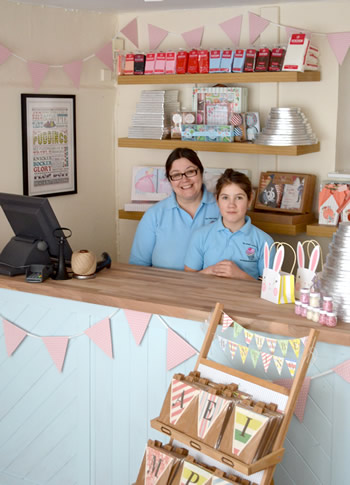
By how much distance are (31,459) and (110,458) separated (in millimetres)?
463

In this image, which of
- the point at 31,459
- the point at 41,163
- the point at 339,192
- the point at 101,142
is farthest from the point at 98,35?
the point at 31,459

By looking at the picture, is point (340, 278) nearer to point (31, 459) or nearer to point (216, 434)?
point (216, 434)

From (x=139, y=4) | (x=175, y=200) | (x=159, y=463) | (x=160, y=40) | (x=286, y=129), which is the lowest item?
(x=159, y=463)

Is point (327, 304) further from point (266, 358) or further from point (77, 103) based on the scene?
point (77, 103)

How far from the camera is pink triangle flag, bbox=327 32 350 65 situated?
13.5 feet

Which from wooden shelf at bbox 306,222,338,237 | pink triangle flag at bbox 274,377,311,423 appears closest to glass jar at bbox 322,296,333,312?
pink triangle flag at bbox 274,377,311,423

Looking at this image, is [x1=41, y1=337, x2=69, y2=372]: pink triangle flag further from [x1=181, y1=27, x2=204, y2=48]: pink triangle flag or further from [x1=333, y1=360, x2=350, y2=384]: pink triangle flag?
[x1=181, y1=27, x2=204, y2=48]: pink triangle flag

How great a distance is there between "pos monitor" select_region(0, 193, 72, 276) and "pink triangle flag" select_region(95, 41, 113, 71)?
1.72 meters

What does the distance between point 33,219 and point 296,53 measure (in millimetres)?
→ 1892

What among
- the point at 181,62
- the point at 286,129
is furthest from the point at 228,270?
the point at 181,62

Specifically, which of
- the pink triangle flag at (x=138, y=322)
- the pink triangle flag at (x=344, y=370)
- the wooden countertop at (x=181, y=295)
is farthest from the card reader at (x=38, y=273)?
the pink triangle flag at (x=344, y=370)

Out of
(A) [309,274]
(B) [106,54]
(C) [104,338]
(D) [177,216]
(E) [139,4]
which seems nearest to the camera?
(A) [309,274]

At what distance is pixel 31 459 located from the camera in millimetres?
3275

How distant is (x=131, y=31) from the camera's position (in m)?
4.80
